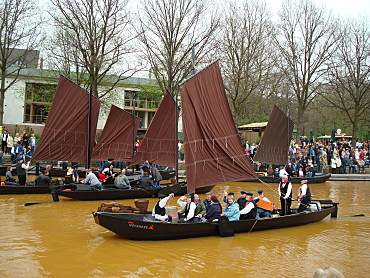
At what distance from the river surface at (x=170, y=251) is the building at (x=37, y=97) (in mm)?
29979

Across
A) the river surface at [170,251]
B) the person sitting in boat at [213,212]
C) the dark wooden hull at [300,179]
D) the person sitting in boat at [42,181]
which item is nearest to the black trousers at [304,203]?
the river surface at [170,251]

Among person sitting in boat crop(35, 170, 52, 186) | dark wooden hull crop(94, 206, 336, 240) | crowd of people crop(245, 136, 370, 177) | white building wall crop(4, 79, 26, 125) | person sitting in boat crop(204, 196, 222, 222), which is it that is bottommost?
dark wooden hull crop(94, 206, 336, 240)

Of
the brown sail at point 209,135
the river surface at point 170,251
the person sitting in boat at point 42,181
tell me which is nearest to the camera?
the river surface at point 170,251

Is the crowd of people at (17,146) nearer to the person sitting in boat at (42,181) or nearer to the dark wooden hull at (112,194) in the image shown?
the person sitting in boat at (42,181)

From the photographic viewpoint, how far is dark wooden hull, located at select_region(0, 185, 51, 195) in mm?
20516

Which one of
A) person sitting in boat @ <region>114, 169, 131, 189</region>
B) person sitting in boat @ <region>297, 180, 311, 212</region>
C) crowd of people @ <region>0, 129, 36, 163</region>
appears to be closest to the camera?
person sitting in boat @ <region>297, 180, 311, 212</region>

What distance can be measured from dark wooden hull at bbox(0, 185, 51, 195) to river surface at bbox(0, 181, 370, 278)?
5024 mm

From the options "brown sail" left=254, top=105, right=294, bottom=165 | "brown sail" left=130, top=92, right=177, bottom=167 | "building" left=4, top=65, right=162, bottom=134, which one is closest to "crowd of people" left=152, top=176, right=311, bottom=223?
"brown sail" left=130, top=92, right=177, bottom=167

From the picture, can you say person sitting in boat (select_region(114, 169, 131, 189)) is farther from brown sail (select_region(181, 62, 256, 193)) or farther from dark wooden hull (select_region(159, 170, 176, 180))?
dark wooden hull (select_region(159, 170, 176, 180))

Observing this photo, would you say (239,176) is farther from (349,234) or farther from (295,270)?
(295,270)

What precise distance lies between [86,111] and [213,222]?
40.6 ft

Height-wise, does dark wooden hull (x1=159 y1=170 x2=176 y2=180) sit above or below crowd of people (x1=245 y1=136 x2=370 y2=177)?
below

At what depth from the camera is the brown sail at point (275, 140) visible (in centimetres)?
2584

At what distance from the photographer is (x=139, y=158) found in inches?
883
